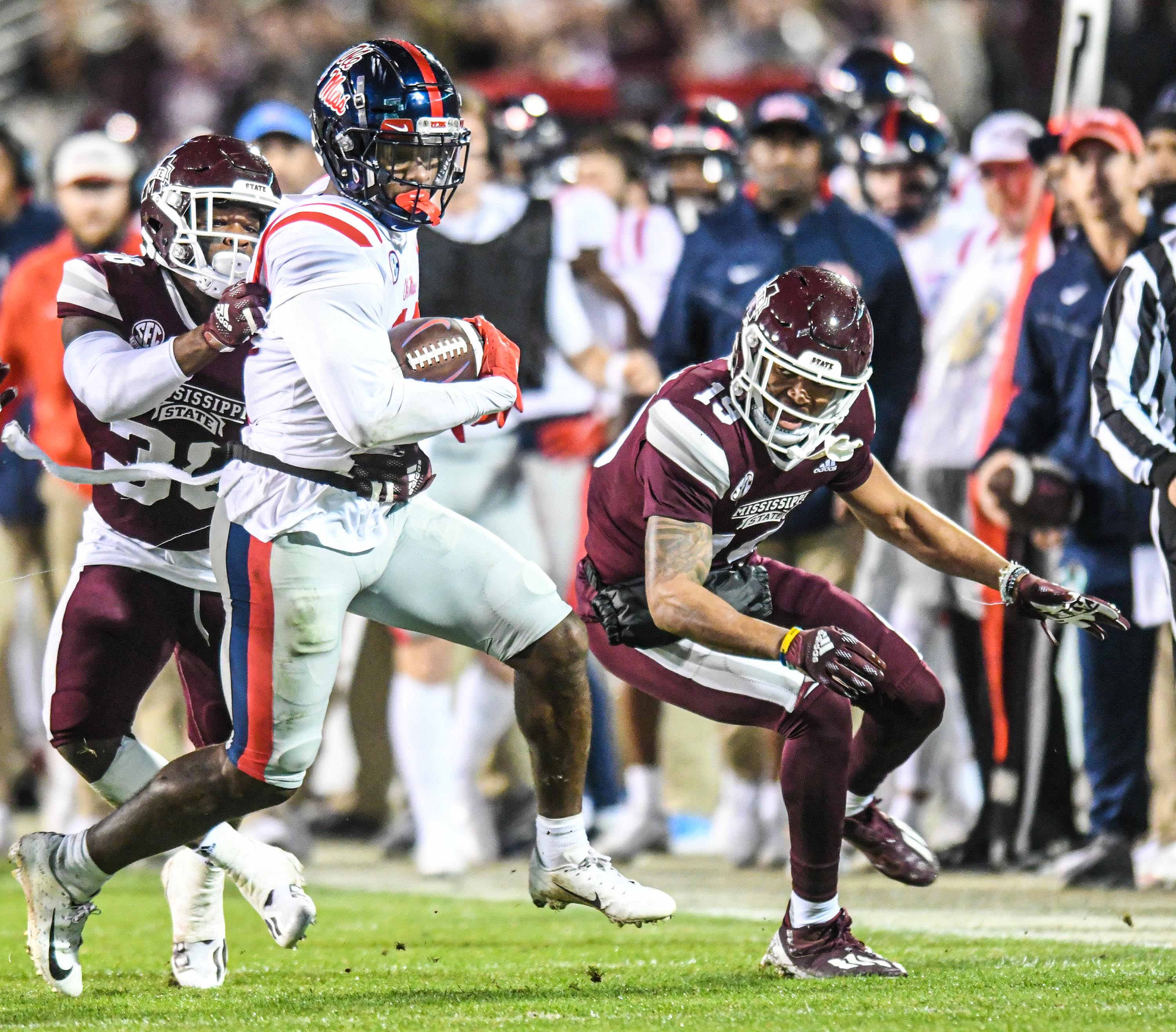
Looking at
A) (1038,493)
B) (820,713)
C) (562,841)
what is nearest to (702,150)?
(1038,493)

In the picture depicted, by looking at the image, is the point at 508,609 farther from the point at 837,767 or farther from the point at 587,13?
the point at 587,13

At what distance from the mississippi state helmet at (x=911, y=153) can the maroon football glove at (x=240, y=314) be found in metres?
3.81

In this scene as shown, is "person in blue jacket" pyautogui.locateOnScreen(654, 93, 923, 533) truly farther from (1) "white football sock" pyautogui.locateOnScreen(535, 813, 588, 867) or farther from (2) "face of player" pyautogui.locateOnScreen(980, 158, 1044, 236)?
(1) "white football sock" pyautogui.locateOnScreen(535, 813, 588, 867)

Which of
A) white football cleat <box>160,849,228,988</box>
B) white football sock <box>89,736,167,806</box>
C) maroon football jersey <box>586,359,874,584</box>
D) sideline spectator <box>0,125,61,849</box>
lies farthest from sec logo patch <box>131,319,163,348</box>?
sideline spectator <box>0,125,61,849</box>

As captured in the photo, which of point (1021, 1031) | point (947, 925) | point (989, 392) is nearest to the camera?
point (1021, 1031)

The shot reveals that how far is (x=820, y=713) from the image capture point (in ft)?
15.4

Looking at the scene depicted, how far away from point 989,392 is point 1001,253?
510mm

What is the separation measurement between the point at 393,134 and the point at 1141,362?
240 cm

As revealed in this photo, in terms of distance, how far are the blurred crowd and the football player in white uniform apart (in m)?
1.60

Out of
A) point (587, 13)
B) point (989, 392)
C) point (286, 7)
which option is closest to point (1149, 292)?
point (989, 392)

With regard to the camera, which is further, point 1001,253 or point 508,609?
point 1001,253

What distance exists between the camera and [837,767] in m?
4.70

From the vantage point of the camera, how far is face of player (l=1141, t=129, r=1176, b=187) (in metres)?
6.61

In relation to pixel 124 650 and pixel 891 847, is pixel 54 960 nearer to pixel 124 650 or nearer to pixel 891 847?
pixel 124 650
